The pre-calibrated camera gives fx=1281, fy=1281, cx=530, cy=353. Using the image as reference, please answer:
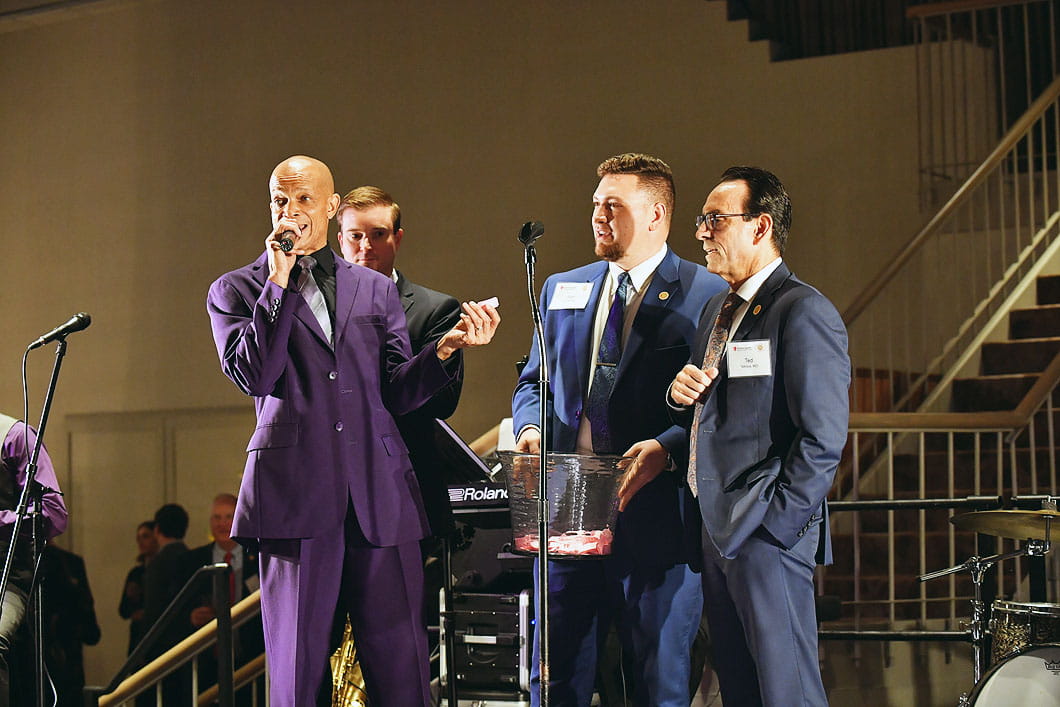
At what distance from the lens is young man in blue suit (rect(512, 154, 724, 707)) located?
291 cm

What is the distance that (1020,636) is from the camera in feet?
11.2

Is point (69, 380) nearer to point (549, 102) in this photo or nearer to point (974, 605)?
point (549, 102)

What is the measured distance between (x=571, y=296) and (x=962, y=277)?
4922 millimetres

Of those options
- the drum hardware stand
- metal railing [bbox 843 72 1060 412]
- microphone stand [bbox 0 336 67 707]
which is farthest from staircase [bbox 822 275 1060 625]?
microphone stand [bbox 0 336 67 707]

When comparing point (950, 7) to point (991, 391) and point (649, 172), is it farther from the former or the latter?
point (649, 172)

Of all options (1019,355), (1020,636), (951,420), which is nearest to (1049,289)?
(1019,355)

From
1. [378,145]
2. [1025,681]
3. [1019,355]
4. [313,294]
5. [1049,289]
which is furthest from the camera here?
[378,145]

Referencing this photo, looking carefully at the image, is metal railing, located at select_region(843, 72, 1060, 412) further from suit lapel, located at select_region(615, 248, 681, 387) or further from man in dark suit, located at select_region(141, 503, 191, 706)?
suit lapel, located at select_region(615, 248, 681, 387)

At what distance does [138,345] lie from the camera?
887cm

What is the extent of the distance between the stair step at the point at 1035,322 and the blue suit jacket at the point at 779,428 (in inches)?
175

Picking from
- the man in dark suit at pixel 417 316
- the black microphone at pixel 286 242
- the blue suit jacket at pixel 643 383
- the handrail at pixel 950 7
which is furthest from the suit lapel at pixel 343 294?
the handrail at pixel 950 7

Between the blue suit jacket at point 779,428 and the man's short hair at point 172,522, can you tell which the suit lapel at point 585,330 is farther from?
the man's short hair at point 172,522

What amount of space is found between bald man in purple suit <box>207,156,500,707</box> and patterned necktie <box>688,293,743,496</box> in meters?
0.48

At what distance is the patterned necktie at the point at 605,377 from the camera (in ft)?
9.86
